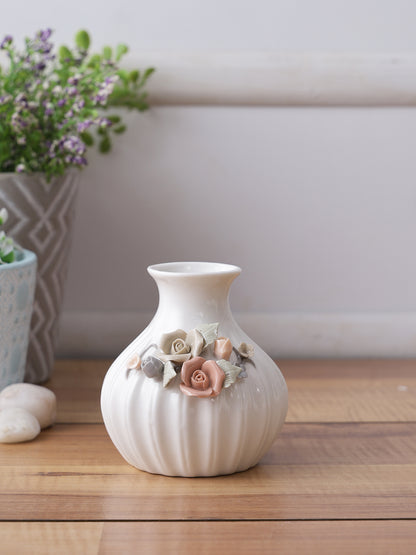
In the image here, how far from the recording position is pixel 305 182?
3.33 ft

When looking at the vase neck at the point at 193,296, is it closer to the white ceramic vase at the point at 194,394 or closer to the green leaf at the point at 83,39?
the white ceramic vase at the point at 194,394

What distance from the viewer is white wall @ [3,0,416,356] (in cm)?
98

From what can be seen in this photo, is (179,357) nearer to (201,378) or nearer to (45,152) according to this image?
(201,378)

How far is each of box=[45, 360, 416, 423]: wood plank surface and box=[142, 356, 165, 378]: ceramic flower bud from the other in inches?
8.3

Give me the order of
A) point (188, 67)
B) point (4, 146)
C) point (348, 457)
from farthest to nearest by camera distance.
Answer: point (188, 67) → point (4, 146) → point (348, 457)

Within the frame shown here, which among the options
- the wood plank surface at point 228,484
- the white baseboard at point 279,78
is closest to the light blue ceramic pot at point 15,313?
the wood plank surface at point 228,484

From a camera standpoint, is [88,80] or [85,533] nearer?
[85,533]

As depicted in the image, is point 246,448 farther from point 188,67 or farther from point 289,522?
point 188,67

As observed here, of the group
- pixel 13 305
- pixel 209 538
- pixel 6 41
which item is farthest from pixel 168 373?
pixel 6 41

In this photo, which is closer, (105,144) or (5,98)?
(5,98)

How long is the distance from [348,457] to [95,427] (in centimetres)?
26

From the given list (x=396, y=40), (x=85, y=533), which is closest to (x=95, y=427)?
(x=85, y=533)

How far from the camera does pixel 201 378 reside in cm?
54

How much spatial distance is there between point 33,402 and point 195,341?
23 centimetres
